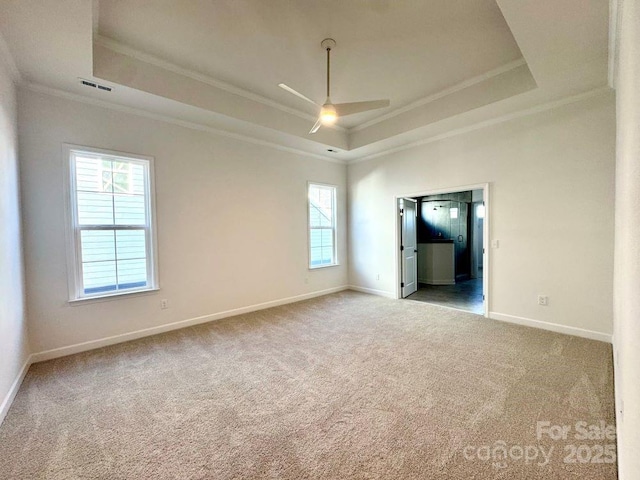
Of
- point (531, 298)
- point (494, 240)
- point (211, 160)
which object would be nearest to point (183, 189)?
point (211, 160)

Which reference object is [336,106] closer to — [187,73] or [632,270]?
[187,73]

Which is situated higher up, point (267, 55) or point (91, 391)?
point (267, 55)

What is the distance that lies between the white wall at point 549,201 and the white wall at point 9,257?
5.29 metres

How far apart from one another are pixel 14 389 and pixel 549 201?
599 centimetres

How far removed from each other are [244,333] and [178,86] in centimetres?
324

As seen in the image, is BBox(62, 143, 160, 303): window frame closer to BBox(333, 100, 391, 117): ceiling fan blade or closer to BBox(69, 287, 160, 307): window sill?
BBox(69, 287, 160, 307): window sill

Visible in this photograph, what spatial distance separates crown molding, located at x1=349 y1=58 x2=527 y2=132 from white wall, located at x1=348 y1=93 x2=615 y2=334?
772 mm

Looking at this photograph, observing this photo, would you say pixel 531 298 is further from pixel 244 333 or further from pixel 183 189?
pixel 183 189

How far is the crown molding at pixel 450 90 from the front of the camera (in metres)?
3.36

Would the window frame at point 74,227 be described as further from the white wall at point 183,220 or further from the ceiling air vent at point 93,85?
the ceiling air vent at point 93,85

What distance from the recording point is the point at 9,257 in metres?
2.45

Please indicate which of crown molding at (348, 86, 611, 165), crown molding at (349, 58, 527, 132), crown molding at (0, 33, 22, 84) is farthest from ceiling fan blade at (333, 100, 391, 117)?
crown molding at (0, 33, 22, 84)

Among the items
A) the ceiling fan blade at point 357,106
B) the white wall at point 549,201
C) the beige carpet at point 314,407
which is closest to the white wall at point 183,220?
the beige carpet at point 314,407

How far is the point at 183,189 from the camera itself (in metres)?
4.03
